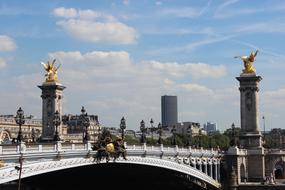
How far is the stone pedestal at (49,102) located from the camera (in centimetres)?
9050

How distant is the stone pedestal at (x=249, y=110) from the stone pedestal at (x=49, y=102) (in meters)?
25.1

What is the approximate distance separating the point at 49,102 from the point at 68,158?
51928 millimetres

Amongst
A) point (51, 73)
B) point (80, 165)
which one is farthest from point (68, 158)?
point (51, 73)

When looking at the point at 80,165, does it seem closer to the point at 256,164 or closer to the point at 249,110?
the point at 256,164

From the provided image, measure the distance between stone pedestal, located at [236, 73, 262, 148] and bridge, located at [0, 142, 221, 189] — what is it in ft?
76.7

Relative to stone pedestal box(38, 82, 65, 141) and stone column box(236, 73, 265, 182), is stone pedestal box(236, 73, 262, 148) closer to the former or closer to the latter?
stone column box(236, 73, 265, 182)

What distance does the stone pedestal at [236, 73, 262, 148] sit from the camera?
3652 inches

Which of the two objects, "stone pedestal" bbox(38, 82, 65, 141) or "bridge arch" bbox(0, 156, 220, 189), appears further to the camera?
"stone pedestal" bbox(38, 82, 65, 141)

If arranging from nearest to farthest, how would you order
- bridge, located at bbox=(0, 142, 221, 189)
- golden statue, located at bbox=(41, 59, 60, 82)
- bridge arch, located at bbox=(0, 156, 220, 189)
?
bridge arch, located at bbox=(0, 156, 220, 189) → bridge, located at bbox=(0, 142, 221, 189) → golden statue, located at bbox=(41, 59, 60, 82)

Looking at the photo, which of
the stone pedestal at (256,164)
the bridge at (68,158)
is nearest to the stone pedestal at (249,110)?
the stone pedestal at (256,164)

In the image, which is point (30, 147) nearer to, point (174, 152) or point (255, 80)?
point (174, 152)

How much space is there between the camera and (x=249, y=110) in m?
94.4

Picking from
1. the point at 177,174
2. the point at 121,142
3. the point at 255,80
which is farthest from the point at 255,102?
the point at 121,142

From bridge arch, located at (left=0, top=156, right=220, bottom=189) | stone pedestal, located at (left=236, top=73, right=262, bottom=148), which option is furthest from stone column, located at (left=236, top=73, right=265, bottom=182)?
bridge arch, located at (left=0, top=156, right=220, bottom=189)
